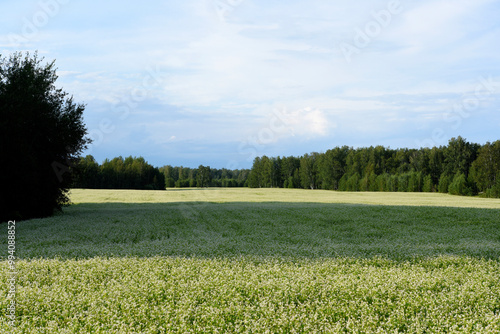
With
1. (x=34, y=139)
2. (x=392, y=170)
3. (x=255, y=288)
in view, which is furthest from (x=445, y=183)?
(x=255, y=288)

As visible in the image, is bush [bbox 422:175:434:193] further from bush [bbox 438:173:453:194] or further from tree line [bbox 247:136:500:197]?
bush [bbox 438:173:453:194]

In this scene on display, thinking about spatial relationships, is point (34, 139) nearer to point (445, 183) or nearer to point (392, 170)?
point (445, 183)

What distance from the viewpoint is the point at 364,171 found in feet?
415

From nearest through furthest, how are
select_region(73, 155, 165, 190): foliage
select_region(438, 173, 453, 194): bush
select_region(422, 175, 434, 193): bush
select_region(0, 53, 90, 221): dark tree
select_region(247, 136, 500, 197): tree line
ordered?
select_region(0, 53, 90, 221): dark tree, select_region(247, 136, 500, 197): tree line, select_region(438, 173, 453, 194): bush, select_region(422, 175, 434, 193): bush, select_region(73, 155, 165, 190): foliage

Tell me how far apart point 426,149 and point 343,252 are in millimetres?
123259

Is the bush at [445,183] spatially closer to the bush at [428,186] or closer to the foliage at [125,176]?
the bush at [428,186]

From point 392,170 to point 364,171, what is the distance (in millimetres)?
10245

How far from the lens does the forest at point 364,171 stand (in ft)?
303

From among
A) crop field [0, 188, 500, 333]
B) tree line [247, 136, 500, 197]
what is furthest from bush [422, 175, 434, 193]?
crop field [0, 188, 500, 333]

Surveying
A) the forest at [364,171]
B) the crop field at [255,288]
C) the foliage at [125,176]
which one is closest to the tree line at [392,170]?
the forest at [364,171]

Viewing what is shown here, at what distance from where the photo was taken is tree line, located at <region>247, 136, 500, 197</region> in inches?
3602

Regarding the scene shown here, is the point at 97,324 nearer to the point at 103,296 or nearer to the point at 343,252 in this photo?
the point at 103,296

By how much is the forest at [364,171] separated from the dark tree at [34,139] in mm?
51075

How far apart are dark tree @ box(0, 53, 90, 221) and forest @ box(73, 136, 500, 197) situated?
51075 mm
